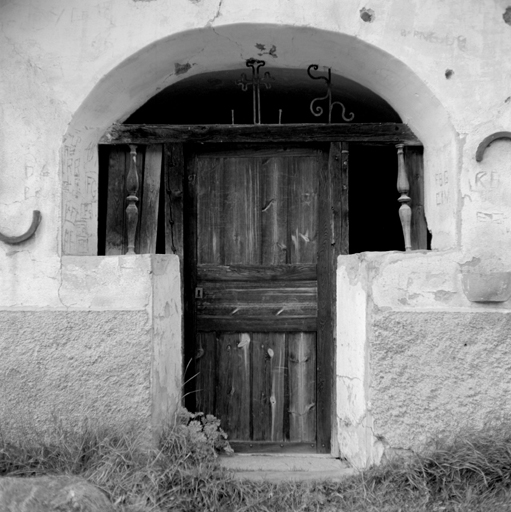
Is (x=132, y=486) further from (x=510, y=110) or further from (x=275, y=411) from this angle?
(x=510, y=110)

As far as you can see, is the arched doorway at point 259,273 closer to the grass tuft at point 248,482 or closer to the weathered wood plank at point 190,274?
the weathered wood plank at point 190,274

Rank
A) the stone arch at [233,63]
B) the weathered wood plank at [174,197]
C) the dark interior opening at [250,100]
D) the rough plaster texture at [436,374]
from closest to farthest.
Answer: the rough plaster texture at [436,374] < the stone arch at [233,63] < the weathered wood plank at [174,197] < the dark interior opening at [250,100]

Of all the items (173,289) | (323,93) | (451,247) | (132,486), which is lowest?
(132,486)

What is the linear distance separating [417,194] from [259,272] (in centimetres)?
106

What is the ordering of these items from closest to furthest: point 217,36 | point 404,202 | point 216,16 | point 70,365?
point 70,365 < point 216,16 < point 217,36 < point 404,202

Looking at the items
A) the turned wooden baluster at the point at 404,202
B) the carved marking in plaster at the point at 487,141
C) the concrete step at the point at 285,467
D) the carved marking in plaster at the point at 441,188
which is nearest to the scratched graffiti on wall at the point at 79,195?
the concrete step at the point at 285,467

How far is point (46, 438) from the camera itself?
11.4 ft

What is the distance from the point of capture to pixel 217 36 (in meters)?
3.75

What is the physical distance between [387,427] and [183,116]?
8.91ft

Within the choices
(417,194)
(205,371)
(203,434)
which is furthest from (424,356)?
(205,371)

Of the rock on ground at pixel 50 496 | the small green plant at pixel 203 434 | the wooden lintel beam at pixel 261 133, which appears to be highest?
the wooden lintel beam at pixel 261 133

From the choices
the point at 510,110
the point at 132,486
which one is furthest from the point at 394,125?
the point at 132,486

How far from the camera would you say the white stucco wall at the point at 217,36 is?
3.57 m

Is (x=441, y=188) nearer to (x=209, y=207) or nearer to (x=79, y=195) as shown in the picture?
(x=209, y=207)
